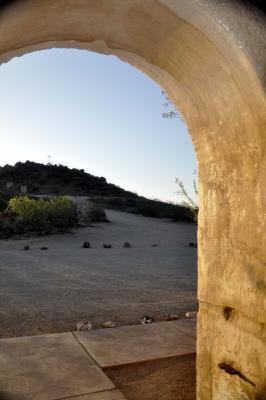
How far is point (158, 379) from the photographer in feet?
9.32

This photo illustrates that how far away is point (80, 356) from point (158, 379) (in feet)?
2.10

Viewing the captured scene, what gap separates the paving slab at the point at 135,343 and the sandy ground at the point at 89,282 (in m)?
0.60

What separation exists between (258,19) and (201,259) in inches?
56.4

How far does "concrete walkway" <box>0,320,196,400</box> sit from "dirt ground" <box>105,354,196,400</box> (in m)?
0.07

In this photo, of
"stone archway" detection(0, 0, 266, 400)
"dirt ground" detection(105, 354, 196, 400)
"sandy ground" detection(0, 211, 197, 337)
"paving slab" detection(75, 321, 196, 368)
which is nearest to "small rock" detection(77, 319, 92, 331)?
"sandy ground" detection(0, 211, 197, 337)

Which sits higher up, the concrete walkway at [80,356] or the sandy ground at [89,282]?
the concrete walkway at [80,356]

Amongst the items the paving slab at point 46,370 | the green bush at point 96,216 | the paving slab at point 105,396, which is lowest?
the paving slab at point 105,396

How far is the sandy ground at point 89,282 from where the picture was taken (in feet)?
14.7

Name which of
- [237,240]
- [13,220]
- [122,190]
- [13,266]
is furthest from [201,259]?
[122,190]

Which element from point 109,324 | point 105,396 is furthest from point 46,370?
point 109,324

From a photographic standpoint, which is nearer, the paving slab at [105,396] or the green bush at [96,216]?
the paving slab at [105,396]

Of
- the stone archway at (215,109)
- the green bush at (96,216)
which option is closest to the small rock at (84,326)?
the stone archway at (215,109)

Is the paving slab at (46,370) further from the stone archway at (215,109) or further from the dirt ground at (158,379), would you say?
the stone archway at (215,109)

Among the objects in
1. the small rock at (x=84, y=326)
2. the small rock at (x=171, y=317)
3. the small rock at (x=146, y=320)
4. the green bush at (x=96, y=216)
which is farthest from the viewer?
the green bush at (x=96, y=216)
